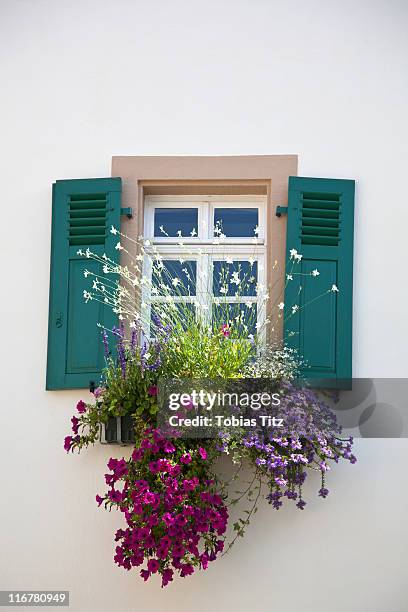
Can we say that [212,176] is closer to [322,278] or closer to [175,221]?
[175,221]

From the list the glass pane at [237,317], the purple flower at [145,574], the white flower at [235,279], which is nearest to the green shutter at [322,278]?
the glass pane at [237,317]

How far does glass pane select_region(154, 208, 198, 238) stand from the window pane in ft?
0.56

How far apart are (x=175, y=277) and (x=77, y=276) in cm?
54

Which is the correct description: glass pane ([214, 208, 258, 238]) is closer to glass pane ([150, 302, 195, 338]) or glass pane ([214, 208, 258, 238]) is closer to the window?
the window

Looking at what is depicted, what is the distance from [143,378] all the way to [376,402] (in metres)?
1.25

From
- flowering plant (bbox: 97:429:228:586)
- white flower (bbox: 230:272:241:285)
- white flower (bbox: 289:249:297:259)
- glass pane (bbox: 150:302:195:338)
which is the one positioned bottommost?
flowering plant (bbox: 97:429:228:586)

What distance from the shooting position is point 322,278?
25.2 feet

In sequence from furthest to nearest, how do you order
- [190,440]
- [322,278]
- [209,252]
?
[209,252] → [322,278] → [190,440]

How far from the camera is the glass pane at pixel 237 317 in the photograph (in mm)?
7379

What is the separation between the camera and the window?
303 inches

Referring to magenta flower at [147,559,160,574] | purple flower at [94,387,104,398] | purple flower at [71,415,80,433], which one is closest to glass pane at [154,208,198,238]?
purple flower at [94,387,104,398]

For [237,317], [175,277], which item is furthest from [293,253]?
[175,277]

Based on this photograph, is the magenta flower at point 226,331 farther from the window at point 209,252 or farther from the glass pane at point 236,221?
the glass pane at point 236,221

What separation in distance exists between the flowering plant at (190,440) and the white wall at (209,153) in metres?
0.18
